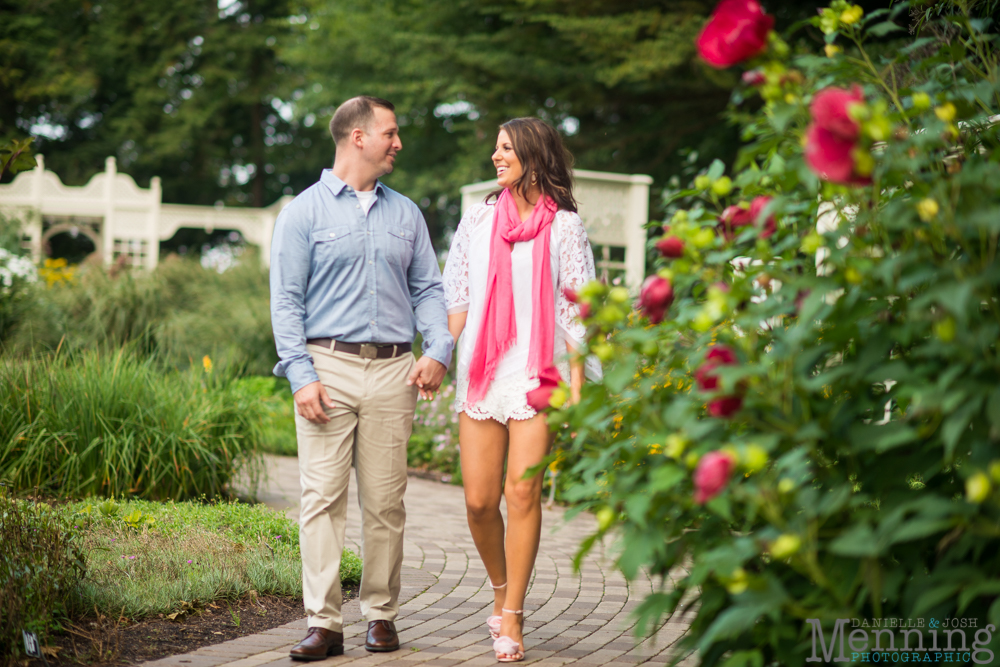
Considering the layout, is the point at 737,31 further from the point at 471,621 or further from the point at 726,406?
the point at 471,621

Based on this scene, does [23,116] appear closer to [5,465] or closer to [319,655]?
[5,465]

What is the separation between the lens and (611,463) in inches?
83.5

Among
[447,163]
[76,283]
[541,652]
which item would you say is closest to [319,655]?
[541,652]

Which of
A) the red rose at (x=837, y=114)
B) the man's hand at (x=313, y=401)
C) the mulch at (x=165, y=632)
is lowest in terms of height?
the mulch at (x=165, y=632)

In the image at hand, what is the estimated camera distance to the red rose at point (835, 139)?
1472 mm

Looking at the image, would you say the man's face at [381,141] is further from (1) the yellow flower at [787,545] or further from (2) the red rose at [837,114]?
(1) the yellow flower at [787,545]

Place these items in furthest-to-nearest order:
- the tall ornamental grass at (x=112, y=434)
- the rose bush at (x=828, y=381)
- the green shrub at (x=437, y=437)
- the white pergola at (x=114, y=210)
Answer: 1. the white pergola at (x=114, y=210)
2. the green shrub at (x=437, y=437)
3. the tall ornamental grass at (x=112, y=434)
4. the rose bush at (x=828, y=381)

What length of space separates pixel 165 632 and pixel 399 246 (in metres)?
1.67

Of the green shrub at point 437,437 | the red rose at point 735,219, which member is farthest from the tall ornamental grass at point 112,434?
the red rose at point 735,219

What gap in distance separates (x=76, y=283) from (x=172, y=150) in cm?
1568

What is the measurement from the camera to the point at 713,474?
4.77 feet

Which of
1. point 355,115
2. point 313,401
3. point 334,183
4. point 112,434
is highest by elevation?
point 355,115

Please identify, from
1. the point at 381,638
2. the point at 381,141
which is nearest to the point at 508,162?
the point at 381,141

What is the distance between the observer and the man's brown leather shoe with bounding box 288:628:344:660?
305 cm
